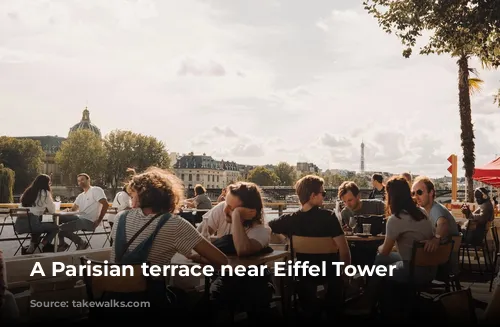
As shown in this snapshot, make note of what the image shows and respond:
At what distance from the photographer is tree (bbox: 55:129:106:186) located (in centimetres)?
8181

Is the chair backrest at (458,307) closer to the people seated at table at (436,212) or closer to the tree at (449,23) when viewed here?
the people seated at table at (436,212)

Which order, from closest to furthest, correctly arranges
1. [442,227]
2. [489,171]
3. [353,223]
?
1. [442,227]
2. [353,223]
3. [489,171]

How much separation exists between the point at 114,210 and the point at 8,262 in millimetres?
6805

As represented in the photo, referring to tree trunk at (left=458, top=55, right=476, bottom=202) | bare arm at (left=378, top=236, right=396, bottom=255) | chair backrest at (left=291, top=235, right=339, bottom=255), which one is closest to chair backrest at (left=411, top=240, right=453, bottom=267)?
bare arm at (left=378, top=236, right=396, bottom=255)

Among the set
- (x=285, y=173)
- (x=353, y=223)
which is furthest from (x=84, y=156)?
(x=285, y=173)

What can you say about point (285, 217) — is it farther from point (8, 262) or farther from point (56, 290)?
point (8, 262)

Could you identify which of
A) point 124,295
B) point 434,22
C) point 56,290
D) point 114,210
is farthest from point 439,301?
point 114,210

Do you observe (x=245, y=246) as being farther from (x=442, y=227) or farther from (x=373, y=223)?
(x=373, y=223)

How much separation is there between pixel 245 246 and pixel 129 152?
256 ft

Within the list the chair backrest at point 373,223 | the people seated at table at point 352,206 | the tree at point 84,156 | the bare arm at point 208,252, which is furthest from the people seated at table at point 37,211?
the tree at point 84,156

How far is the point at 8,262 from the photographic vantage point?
20.7ft

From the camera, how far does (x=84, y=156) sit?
270 feet

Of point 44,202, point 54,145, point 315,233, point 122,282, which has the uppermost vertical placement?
point 54,145

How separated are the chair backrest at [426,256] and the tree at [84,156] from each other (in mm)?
78958
